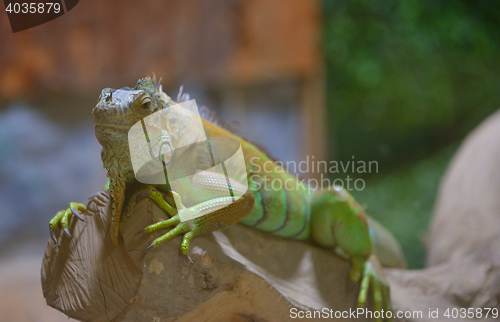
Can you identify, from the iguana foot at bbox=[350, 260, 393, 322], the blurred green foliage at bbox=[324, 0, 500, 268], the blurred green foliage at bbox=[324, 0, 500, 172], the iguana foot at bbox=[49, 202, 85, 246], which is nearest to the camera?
the iguana foot at bbox=[49, 202, 85, 246]

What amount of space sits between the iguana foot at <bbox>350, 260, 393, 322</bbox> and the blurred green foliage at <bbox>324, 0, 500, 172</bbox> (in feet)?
9.95

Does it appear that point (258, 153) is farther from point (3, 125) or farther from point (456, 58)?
point (456, 58)

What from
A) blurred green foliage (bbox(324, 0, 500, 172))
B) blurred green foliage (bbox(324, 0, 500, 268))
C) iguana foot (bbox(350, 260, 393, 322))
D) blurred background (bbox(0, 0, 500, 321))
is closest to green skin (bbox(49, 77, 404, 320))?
iguana foot (bbox(350, 260, 393, 322))

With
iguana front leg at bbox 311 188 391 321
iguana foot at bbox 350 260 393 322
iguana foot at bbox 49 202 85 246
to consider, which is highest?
iguana foot at bbox 49 202 85 246

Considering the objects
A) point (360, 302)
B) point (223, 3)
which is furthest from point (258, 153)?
point (223, 3)

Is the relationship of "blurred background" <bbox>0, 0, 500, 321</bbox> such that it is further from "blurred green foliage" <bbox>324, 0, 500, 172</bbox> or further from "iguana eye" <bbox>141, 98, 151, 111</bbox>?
"iguana eye" <bbox>141, 98, 151, 111</bbox>

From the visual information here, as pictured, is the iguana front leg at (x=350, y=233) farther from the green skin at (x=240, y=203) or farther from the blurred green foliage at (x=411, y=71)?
the blurred green foliage at (x=411, y=71)

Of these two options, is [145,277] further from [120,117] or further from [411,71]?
[411,71]

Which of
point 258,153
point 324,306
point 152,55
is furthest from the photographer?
point 152,55

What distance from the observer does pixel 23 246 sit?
2.31m

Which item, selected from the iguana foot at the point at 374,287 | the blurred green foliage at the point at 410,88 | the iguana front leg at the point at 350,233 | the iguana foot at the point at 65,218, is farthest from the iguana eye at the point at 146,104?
the blurred green foliage at the point at 410,88

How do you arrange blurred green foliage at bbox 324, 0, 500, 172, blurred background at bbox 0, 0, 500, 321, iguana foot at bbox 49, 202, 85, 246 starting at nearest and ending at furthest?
iguana foot at bbox 49, 202, 85, 246
blurred background at bbox 0, 0, 500, 321
blurred green foliage at bbox 324, 0, 500, 172

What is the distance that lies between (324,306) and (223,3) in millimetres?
3943

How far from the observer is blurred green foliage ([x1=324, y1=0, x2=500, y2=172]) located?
6035mm
